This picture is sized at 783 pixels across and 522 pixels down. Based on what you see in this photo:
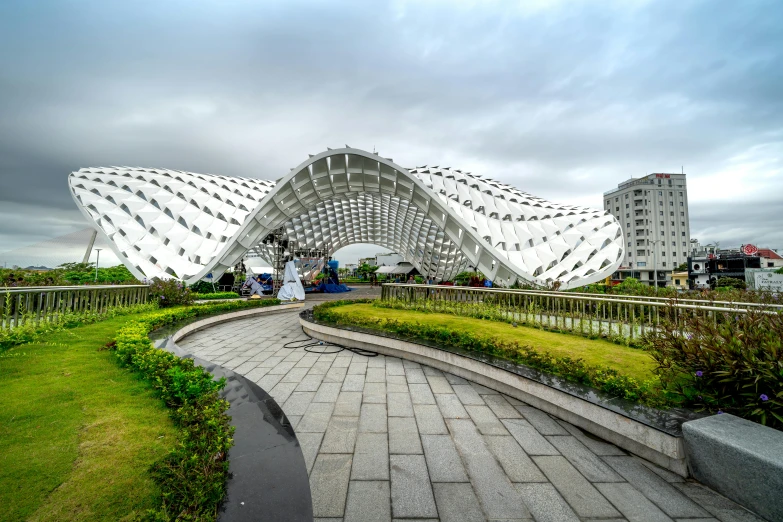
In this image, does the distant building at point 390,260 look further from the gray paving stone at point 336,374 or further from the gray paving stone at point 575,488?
the gray paving stone at point 575,488

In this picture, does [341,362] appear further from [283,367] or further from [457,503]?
[457,503]

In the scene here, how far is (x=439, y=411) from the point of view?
4695 millimetres

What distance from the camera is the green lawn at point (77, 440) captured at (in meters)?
2.11

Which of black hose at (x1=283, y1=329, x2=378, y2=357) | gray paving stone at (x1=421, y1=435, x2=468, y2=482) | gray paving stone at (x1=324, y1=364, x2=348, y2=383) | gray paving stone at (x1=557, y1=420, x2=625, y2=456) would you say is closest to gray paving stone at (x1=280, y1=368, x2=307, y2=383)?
gray paving stone at (x1=324, y1=364, x2=348, y2=383)

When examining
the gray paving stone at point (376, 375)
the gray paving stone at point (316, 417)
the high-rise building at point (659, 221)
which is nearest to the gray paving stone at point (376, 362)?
the gray paving stone at point (376, 375)

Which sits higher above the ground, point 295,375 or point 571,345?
point 571,345

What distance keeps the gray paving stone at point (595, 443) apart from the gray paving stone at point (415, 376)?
2.51m

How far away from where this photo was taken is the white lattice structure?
22.1 metres

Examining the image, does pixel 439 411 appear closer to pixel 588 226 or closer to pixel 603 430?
pixel 603 430

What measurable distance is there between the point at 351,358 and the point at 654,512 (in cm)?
581

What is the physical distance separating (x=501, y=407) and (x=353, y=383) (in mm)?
2554

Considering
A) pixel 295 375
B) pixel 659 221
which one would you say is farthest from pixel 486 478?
pixel 659 221

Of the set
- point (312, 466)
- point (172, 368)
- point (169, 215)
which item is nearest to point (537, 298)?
point (312, 466)

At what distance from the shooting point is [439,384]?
5.86 meters
